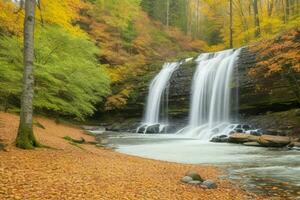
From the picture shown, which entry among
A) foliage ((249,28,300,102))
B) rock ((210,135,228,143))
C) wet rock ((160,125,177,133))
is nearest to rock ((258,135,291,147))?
rock ((210,135,228,143))

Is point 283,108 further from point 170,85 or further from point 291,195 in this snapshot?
point 291,195

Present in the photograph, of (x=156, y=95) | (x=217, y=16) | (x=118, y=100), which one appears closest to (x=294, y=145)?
(x=156, y=95)

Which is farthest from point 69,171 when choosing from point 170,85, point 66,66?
point 170,85

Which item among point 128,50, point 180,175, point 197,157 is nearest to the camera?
point 180,175

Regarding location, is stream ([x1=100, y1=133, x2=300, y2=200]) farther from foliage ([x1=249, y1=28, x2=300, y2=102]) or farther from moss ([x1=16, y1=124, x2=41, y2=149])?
moss ([x1=16, y1=124, x2=41, y2=149])

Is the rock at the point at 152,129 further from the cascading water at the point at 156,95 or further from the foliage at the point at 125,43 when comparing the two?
the foliage at the point at 125,43

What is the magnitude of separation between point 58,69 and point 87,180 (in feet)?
38.4

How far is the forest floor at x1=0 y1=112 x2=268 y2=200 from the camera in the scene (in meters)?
6.27

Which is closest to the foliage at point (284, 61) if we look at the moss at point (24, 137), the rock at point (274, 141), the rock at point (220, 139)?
the rock at point (274, 141)

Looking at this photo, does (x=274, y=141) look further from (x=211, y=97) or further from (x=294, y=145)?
(x=211, y=97)

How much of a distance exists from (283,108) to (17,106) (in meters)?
16.6

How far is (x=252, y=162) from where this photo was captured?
1262 centimetres

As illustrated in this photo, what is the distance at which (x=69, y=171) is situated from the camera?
318 inches

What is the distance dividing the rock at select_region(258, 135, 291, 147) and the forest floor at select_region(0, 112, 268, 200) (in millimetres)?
8137
